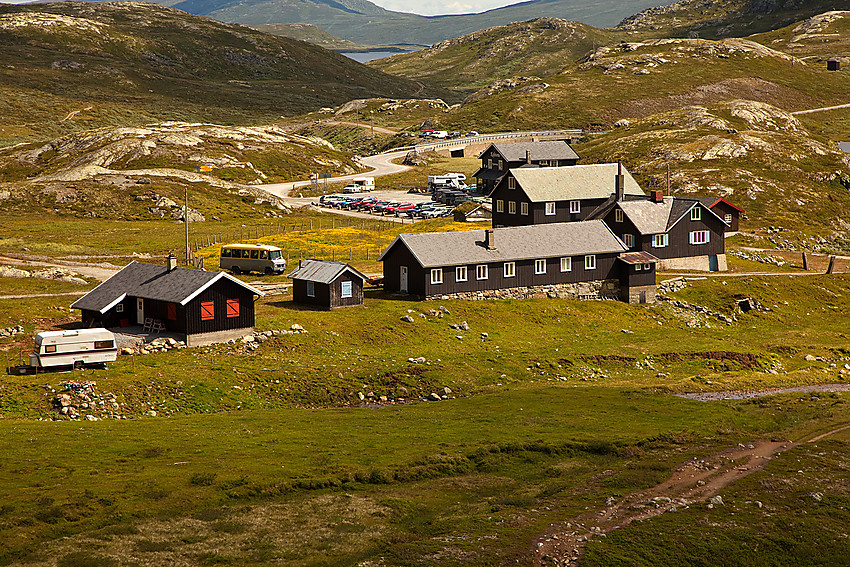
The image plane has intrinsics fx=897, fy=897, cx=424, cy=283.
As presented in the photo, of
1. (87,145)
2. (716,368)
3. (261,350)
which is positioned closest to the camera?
(261,350)

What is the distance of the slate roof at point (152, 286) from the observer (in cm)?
6328

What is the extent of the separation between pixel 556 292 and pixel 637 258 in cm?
896

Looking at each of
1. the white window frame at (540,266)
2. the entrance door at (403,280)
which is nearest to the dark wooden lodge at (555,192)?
the white window frame at (540,266)

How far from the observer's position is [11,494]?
122ft

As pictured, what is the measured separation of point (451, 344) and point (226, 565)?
4027cm

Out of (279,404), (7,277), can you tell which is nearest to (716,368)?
(279,404)

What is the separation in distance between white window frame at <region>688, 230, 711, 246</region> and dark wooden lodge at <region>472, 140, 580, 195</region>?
5521 cm

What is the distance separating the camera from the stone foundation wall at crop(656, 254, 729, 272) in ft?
329

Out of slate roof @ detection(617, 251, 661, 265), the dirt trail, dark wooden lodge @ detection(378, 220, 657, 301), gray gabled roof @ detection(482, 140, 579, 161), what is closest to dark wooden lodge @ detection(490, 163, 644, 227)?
dark wooden lodge @ detection(378, 220, 657, 301)

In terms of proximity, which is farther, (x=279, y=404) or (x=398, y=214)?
(x=398, y=214)

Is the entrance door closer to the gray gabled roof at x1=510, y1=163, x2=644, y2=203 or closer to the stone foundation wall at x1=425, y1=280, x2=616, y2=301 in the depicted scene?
the stone foundation wall at x1=425, y1=280, x2=616, y2=301

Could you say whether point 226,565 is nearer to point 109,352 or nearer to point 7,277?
point 109,352

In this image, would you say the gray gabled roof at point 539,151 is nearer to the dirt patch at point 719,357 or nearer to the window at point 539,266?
the window at point 539,266

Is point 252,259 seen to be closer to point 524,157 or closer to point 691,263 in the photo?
point 691,263
